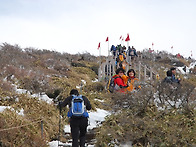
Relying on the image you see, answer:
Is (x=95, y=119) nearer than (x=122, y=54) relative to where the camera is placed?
Yes

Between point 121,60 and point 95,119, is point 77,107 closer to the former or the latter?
point 95,119

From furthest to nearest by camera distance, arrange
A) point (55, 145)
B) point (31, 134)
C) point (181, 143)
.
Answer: point (55, 145) → point (31, 134) → point (181, 143)

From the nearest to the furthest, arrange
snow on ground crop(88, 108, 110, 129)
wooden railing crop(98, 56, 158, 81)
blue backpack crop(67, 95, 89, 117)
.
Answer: blue backpack crop(67, 95, 89, 117), snow on ground crop(88, 108, 110, 129), wooden railing crop(98, 56, 158, 81)

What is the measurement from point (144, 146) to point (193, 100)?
2.08 metres

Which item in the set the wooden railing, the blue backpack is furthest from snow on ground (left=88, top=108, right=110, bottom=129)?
the wooden railing

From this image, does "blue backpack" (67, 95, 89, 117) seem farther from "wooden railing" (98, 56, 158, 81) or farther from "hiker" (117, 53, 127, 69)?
"hiker" (117, 53, 127, 69)

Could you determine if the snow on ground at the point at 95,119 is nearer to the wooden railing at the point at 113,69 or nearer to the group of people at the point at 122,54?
the wooden railing at the point at 113,69

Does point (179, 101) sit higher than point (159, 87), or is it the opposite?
point (159, 87)

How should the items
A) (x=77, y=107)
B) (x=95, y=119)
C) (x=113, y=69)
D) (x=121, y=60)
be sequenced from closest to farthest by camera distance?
(x=77, y=107) < (x=95, y=119) < (x=113, y=69) < (x=121, y=60)

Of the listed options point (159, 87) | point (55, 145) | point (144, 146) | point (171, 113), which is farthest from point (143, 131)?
point (55, 145)

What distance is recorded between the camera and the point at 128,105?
6.44m

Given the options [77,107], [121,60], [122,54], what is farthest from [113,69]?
[77,107]

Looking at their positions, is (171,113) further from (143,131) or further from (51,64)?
(51,64)

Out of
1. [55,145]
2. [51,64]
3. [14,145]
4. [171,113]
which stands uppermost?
[51,64]
